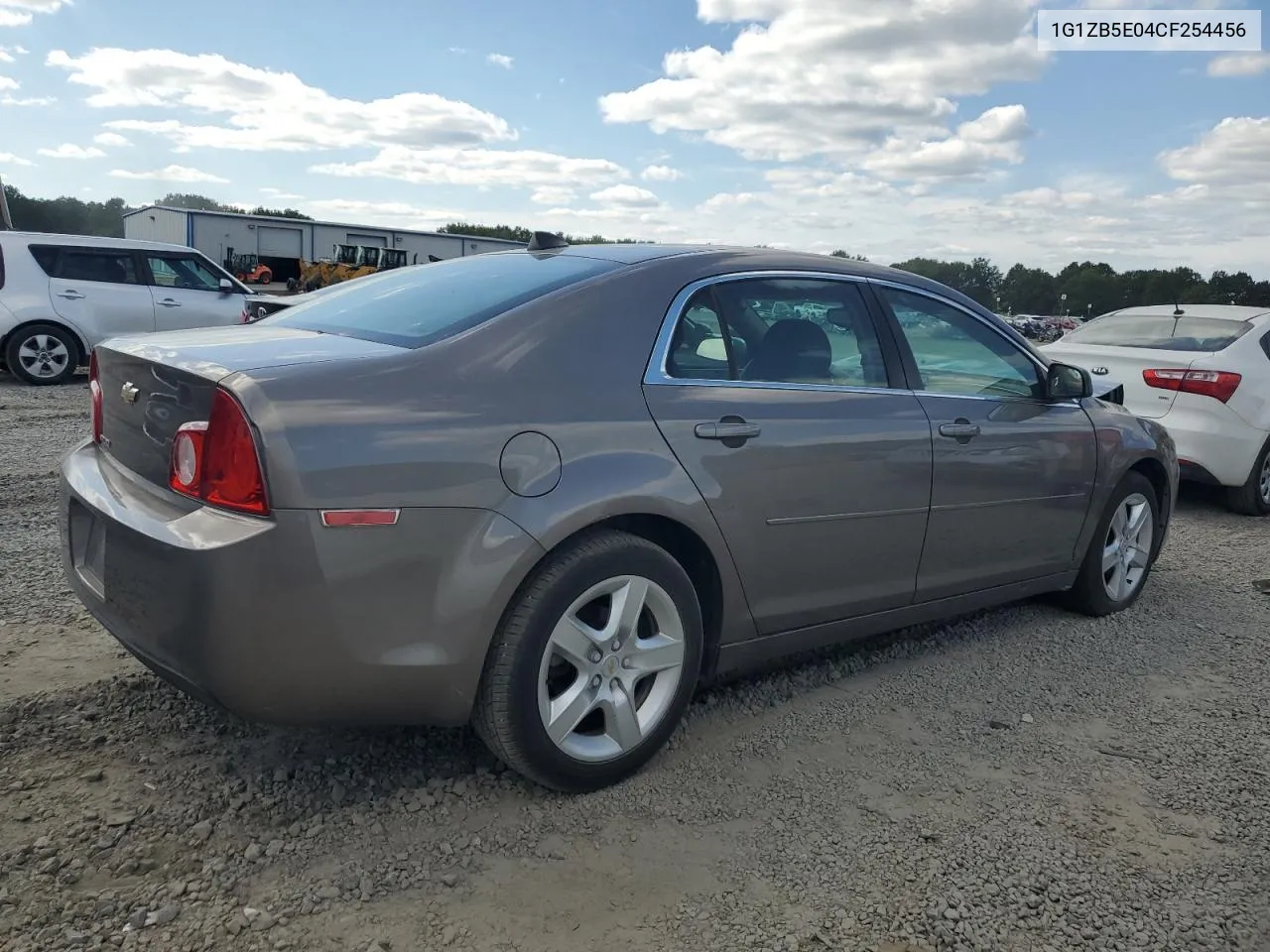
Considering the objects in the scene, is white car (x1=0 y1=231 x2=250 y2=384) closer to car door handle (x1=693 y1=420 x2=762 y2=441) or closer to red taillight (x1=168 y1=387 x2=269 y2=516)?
red taillight (x1=168 y1=387 x2=269 y2=516)

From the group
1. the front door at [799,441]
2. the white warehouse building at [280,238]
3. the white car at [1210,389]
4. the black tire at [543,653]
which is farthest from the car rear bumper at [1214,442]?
the white warehouse building at [280,238]

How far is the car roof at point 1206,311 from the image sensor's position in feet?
24.8

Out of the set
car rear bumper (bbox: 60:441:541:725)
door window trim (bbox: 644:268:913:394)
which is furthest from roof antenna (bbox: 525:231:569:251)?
car rear bumper (bbox: 60:441:541:725)

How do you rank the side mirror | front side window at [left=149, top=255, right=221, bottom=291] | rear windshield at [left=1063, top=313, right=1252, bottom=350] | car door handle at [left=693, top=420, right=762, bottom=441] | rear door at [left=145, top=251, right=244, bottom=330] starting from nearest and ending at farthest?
car door handle at [left=693, top=420, right=762, bottom=441] → the side mirror → rear windshield at [left=1063, top=313, right=1252, bottom=350] → rear door at [left=145, top=251, right=244, bottom=330] → front side window at [left=149, top=255, right=221, bottom=291]

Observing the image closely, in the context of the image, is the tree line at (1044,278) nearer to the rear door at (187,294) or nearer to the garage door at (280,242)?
the garage door at (280,242)

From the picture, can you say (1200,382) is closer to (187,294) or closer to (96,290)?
(187,294)

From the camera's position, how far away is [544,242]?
12.0ft

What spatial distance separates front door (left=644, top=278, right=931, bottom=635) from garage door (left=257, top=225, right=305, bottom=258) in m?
34.5

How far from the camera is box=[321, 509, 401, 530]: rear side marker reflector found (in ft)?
7.64

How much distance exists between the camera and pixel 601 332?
2914mm

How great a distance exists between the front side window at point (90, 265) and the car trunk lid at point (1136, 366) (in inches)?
398

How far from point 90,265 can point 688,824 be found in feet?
37.5

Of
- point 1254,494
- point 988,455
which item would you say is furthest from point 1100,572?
point 1254,494

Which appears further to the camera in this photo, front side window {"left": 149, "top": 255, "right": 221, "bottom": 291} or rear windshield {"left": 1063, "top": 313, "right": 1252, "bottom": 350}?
front side window {"left": 149, "top": 255, "right": 221, "bottom": 291}
